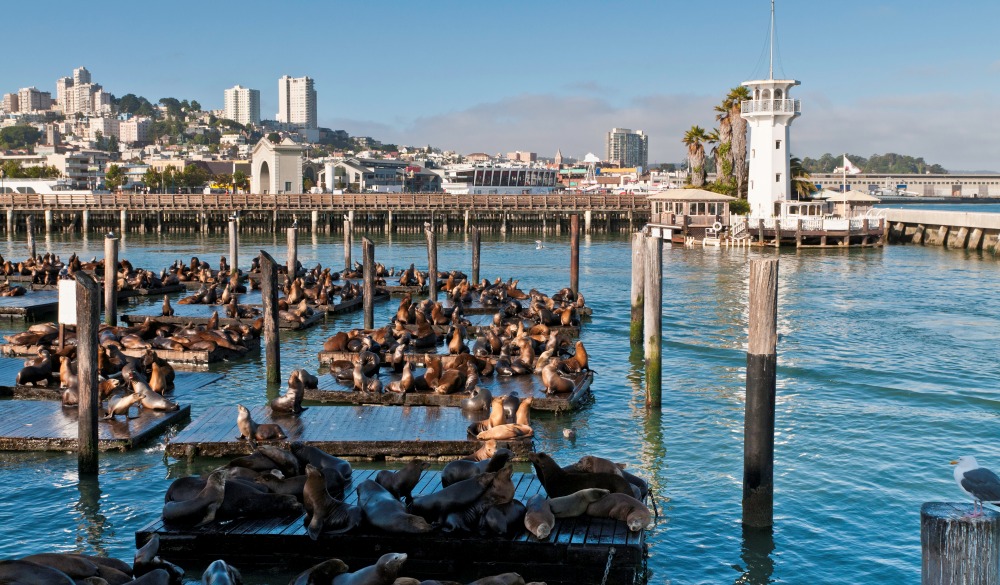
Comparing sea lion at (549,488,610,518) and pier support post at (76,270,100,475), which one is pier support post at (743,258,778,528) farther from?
pier support post at (76,270,100,475)

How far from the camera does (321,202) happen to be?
2450 inches

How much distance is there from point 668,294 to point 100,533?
2191cm

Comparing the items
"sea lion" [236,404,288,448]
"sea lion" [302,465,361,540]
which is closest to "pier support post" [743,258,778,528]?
"sea lion" [302,465,361,540]

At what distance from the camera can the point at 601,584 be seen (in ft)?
25.2

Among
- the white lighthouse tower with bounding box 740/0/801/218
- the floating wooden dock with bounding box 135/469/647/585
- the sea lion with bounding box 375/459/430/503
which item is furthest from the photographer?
the white lighthouse tower with bounding box 740/0/801/218

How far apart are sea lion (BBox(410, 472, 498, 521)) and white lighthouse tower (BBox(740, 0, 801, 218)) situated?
1627 inches

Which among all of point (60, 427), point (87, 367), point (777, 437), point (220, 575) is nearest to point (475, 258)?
point (777, 437)

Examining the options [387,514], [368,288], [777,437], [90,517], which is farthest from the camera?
[368,288]

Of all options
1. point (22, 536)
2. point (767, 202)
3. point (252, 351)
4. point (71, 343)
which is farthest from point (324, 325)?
point (767, 202)

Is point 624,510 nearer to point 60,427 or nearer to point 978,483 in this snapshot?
point 978,483

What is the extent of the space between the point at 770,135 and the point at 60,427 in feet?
136

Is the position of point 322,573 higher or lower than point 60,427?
higher

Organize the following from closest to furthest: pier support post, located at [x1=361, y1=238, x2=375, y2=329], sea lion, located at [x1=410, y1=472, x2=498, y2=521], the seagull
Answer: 1. the seagull
2. sea lion, located at [x1=410, y1=472, x2=498, y2=521]
3. pier support post, located at [x1=361, y1=238, x2=375, y2=329]

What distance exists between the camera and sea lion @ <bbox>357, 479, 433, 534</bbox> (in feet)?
26.4
